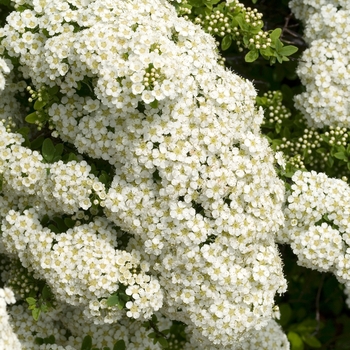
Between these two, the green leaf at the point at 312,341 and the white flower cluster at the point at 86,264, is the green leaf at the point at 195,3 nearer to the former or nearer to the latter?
the white flower cluster at the point at 86,264

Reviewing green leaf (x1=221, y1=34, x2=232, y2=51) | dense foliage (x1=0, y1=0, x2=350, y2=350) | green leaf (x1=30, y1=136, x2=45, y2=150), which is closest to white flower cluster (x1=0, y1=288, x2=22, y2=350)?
dense foliage (x1=0, y1=0, x2=350, y2=350)

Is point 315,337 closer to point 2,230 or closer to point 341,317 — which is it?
point 341,317

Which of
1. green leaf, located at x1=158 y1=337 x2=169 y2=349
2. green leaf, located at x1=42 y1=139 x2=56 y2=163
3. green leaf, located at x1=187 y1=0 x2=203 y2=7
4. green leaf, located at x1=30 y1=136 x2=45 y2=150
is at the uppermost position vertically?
green leaf, located at x1=187 y1=0 x2=203 y2=7

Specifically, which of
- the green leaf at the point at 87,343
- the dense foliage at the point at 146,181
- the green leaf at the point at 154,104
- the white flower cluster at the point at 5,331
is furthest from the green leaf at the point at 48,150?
the green leaf at the point at 87,343

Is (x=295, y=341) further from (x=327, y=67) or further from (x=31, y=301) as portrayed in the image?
(x=31, y=301)

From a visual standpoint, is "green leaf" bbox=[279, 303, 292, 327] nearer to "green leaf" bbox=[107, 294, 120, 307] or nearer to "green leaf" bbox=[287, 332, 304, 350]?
"green leaf" bbox=[287, 332, 304, 350]

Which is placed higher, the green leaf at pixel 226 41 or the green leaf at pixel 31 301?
the green leaf at pixel 226 41

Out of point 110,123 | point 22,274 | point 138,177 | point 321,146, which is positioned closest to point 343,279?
point 321,146
